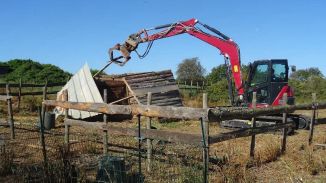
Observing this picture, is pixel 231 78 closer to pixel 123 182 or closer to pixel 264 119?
pixel 264 119

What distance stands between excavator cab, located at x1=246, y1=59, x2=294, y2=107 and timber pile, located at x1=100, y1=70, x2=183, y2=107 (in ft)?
16.6

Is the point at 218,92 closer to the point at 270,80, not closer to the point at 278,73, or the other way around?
the point at 278,73

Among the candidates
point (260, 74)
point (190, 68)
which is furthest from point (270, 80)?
point (190, 68)

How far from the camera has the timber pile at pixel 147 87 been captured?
19.5m

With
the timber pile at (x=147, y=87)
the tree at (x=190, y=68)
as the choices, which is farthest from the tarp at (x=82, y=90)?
the tree at (x=190, y=68)

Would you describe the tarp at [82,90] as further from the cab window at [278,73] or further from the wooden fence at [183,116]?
the wooden fence at [183,116]

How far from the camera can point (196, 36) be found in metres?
17.3

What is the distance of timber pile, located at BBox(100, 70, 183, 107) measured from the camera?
19.5 m

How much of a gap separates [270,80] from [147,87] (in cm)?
611

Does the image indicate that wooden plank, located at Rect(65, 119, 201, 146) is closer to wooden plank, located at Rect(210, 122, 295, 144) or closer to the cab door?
wooden plank, located at Rect(210, 122, 295, 144)

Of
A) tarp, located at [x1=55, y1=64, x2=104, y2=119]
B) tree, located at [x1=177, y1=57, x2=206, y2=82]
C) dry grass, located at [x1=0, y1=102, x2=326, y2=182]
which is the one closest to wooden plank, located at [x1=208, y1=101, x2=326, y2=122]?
dry grass, located at [x1=0, y1=102, x2=326, y2=182]

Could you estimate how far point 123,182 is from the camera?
249 inches

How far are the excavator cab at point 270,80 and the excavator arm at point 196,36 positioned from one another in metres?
0.62

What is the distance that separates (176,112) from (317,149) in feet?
17.1
